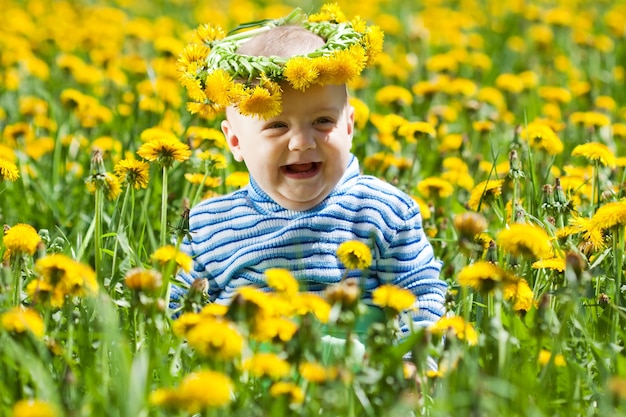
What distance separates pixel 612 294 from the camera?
7.58 ft

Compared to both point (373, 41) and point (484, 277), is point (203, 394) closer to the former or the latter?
point (484, 277)

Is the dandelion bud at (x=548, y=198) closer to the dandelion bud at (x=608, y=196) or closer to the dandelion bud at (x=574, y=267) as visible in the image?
the dandelion bud at (x=608, y=196)

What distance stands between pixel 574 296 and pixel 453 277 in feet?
2.75

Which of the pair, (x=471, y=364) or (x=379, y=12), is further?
(x=379, y=12)

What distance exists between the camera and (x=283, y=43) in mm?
2398

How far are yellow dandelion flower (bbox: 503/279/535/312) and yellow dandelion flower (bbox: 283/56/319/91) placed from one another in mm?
624

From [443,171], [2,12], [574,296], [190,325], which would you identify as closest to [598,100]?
[443,171]

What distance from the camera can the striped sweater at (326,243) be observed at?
239cm

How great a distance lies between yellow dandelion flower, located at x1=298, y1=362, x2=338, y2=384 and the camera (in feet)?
5.33

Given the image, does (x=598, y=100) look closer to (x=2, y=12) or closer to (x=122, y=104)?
(x=122, y=104)

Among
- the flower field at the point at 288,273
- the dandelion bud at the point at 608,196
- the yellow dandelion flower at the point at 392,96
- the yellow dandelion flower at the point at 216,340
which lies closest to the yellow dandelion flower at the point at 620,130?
the flower field at the point at 288,273

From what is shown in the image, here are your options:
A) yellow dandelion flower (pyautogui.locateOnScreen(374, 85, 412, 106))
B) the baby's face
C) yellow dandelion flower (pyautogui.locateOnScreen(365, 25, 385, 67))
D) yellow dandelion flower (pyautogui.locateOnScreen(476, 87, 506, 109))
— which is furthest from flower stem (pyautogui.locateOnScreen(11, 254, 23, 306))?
yellow dandelion flower (pyautogui.locateOnScreen(476, 87, 506, 109))

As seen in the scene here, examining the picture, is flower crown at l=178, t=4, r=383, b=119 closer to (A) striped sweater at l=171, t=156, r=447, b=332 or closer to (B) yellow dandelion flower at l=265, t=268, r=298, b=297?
(A) striped sweater at l=171, t=156, r=447, b=332

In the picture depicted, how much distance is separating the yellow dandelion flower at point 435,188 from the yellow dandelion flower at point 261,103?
32.6 inches
